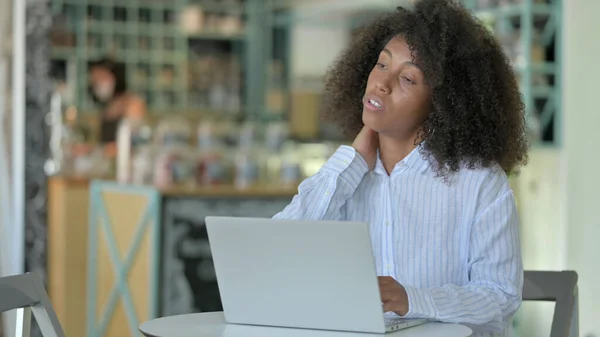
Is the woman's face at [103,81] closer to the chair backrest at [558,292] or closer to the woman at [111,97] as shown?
the woman at [111,97]

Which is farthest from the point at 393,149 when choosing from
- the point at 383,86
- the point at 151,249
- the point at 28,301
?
the point at 151,249

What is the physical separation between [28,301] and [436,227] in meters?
0.76

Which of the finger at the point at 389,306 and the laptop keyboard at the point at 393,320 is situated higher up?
the finger at the point at 389,306

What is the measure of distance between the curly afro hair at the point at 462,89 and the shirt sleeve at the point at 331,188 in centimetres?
14

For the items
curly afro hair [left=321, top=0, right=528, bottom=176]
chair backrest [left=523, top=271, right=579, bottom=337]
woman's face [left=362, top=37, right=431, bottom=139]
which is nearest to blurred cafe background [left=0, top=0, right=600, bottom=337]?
chair backrest [left=523, top=271, right=579, bottom=337]

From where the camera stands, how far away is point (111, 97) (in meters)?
7.49

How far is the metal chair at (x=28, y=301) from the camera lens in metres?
1.78

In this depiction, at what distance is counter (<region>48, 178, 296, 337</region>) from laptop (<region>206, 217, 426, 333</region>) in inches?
96.9

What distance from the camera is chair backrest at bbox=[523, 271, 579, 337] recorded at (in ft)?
6.58

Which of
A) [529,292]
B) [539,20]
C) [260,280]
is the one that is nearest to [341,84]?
[529,292]

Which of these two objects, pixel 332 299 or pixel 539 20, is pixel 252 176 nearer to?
pixel 539 20

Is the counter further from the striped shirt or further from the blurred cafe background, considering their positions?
the striped shirt

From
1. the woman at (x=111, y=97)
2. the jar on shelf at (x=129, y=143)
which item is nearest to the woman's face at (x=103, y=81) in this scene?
the woman at (x=111, y=97)

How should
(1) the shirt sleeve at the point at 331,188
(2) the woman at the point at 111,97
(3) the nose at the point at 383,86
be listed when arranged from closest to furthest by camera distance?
(3) the nose at the point at 383,86 < (1) the shirt sleeve at the point at 331,188 < (2) the woman at the point at 111,97
